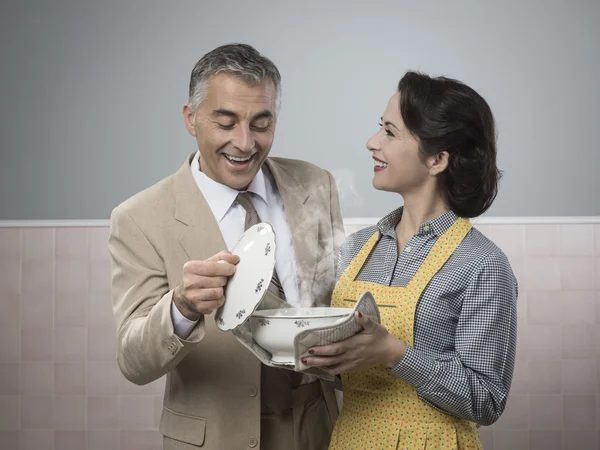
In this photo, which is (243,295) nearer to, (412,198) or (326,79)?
(412,198)

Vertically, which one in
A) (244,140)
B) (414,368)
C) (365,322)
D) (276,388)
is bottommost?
(276,388)

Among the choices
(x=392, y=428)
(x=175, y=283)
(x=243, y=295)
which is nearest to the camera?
(x=243, y=295)

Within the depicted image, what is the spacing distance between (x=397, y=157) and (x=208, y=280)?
0.56 metres

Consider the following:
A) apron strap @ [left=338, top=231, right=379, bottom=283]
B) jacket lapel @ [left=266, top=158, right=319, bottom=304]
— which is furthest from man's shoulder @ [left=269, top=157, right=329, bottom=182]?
apron strap @ [left=338, top=231, right=379, bottom=283]

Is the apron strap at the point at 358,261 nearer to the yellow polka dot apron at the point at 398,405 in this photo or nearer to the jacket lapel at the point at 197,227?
the yellow polka dot apron at the point at 398,405

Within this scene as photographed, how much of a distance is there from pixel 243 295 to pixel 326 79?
91.5 inches

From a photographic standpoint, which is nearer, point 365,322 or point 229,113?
point 365,322

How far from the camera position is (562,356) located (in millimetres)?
3459

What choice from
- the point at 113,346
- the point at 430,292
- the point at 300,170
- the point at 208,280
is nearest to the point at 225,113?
the point at 300,170

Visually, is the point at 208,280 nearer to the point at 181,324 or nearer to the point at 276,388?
the point at 181,324

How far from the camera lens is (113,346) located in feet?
11.4

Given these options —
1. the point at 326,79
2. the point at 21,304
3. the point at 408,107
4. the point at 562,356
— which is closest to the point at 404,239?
the point at 408,107

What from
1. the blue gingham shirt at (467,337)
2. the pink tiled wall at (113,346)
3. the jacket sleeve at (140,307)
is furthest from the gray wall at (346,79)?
the blue gingham shirt at (467,337)

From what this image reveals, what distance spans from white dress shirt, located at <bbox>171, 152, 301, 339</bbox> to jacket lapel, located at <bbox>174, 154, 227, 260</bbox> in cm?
6
